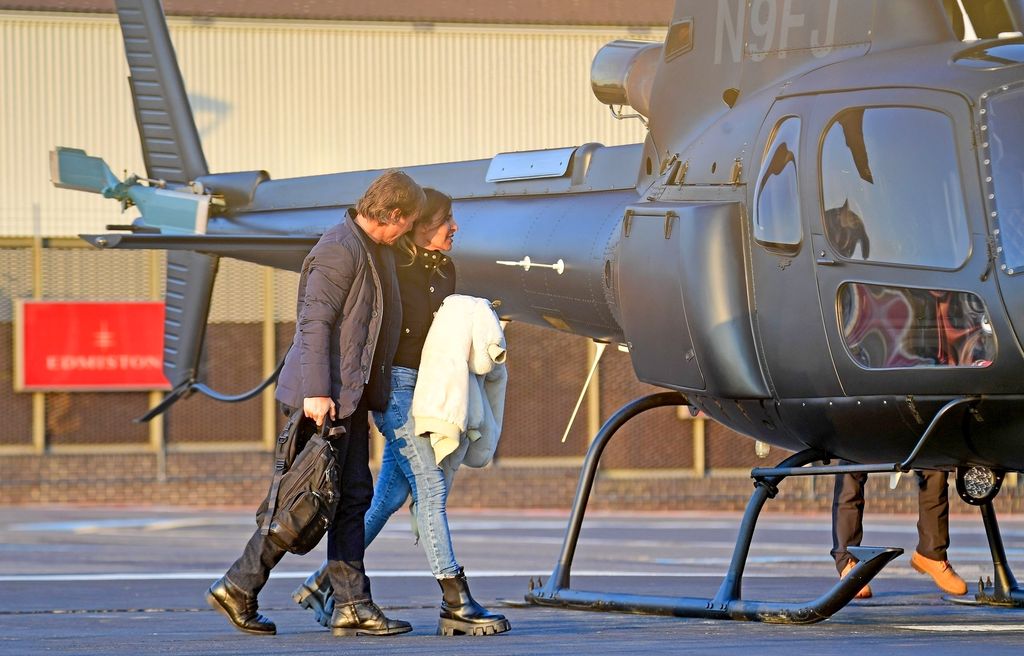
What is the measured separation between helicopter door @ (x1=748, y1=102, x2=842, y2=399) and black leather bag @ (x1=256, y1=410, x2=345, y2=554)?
1.75m

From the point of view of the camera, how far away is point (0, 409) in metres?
19.7

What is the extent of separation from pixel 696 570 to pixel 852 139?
20.5ft

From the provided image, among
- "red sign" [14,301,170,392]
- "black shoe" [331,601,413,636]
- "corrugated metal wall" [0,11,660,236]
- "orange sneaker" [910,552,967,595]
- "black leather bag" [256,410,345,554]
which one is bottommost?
"orange sneaker" [910,552,967,595]

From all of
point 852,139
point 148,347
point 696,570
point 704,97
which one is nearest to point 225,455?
point 148,347

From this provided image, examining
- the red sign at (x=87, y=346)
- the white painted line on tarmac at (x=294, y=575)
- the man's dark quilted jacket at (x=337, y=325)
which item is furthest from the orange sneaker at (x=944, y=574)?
the red sign at (x=87, y=346)

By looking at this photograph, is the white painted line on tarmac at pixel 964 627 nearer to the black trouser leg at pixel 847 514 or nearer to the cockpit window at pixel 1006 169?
the black trouser leg at pixel 847 514

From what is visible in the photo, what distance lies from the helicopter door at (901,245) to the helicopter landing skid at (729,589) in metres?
0.75

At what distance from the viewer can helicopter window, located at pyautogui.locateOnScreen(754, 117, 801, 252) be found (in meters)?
6.48

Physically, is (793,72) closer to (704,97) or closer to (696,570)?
(704,97)

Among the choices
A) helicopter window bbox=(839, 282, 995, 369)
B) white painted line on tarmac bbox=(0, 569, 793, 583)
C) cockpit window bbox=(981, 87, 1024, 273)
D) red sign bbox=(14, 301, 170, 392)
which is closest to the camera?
cockpit window bbox=(981, 87, 1024, 273)

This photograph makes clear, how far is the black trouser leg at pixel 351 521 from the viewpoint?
263 inches

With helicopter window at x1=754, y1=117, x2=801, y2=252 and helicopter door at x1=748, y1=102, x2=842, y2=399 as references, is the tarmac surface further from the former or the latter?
helicopter window at x1=754, y1=117, x2=801, y2=252

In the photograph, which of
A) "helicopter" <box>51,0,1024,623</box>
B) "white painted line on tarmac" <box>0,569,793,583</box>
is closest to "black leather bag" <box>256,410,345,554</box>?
"helicopter" <box>51,0,1024,623</box>

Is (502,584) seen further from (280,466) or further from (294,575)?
(280,466)
